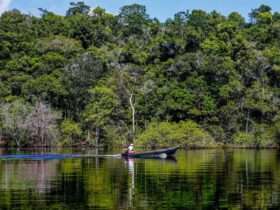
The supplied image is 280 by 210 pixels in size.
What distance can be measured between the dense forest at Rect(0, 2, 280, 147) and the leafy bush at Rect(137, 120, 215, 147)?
10 centimetres

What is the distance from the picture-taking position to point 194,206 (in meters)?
23.8

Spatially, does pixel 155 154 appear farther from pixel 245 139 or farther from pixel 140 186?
pixel 245 139

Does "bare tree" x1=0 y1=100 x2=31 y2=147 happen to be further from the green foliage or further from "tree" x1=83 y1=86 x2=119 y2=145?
"tree" x1=83 y1=86 x2=119 y2=145

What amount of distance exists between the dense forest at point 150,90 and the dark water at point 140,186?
1134 inches

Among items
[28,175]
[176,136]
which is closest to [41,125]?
[176,136]

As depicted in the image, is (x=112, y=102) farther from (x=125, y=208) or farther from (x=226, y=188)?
(x=125, y=208)

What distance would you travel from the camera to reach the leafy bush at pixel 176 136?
71125 millimetres

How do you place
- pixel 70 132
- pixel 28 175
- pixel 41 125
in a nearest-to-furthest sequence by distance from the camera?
1. pixel 28 175
2. pixel 41 125
3. pixel 70 132

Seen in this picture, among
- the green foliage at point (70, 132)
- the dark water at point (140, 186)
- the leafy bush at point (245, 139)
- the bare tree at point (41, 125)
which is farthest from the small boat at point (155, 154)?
the green foliage at point (70, 132)

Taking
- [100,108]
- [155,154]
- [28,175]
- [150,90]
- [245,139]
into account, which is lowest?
[28,175]

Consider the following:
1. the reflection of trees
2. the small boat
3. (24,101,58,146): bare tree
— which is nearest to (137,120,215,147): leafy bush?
(24,101,58,146): bare tree

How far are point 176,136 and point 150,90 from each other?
7494mm

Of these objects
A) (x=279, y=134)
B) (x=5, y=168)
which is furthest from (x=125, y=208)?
(x=279, y=134)

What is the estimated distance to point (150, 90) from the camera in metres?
76.2
